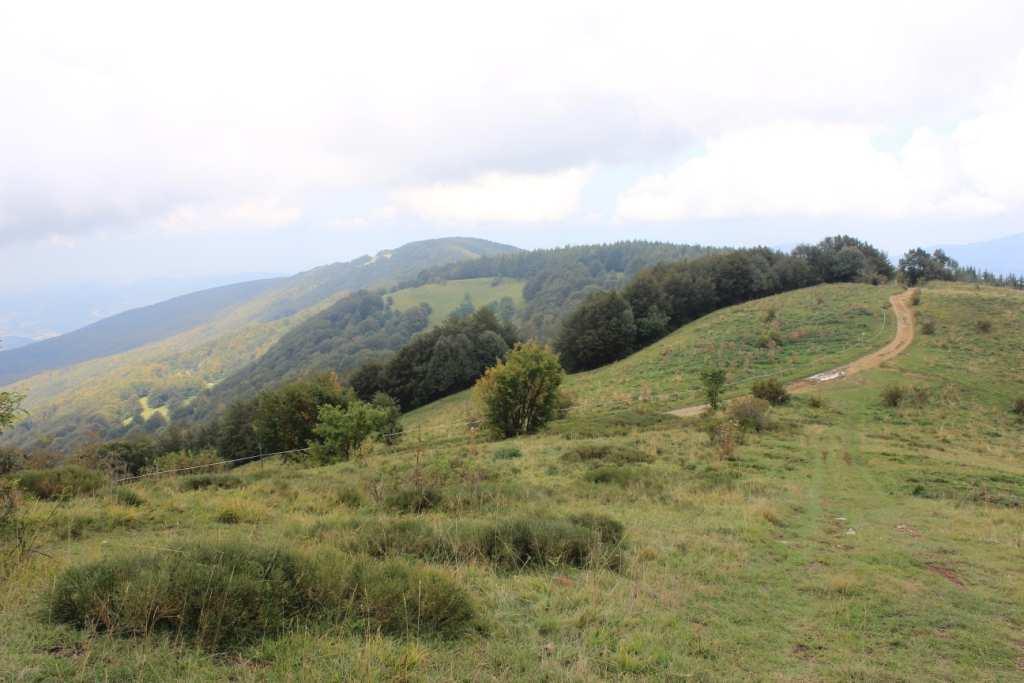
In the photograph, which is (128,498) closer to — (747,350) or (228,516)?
(228,516)

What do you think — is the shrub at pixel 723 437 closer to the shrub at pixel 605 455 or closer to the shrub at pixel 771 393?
the shrub at pixel 605 455

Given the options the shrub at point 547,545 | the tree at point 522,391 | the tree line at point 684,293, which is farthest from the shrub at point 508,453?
the tree line at point 684,293

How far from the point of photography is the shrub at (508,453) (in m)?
19.2

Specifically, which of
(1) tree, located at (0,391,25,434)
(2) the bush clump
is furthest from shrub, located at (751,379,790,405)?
(1) tree, located at (0,391,25,434)

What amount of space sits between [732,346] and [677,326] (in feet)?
83.6

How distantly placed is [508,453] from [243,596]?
51.1 ft

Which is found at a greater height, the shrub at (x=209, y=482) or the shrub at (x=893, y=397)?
the shrub at (x=209, y=482)

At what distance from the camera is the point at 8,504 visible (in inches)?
284

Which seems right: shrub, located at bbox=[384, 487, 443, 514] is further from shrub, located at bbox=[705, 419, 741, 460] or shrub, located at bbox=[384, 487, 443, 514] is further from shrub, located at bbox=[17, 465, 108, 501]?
shrub, located at bbox=[705, 419, 741, 460]

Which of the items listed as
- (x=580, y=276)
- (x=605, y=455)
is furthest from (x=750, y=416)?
(x=580, y=276)

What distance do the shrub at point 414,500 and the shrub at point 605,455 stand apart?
737 centimetres

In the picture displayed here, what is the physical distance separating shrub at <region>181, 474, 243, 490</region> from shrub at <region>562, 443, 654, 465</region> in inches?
396

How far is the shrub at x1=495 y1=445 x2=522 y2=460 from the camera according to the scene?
1921 centimetres

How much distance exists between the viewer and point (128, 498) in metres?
10.8
